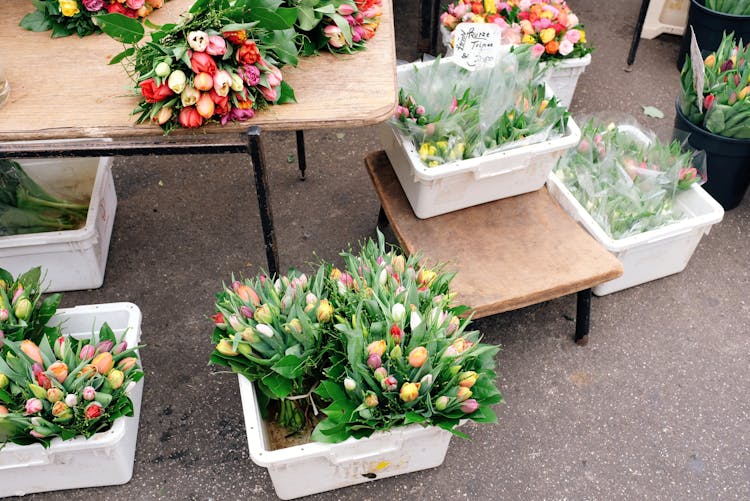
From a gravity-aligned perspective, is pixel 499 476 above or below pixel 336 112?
below

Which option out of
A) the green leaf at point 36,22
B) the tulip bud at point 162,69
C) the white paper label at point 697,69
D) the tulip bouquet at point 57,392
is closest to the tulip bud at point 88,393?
the tulip bouquet at point 57,392

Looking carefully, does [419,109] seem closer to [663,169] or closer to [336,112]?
[336,112]

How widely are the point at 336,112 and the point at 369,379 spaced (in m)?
0.59

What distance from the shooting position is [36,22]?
1.67 metres

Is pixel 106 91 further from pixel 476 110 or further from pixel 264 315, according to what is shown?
pixel 476 110

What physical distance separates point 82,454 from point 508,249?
1245 mm

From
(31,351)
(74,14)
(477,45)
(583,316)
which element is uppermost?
(74,14)

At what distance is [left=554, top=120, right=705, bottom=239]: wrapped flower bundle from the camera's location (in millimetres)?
2068

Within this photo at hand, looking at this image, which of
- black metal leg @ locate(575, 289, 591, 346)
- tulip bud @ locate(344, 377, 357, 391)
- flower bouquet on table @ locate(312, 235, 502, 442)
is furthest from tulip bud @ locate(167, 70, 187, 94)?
black metal leg @ locate(575, 289, 591, 346)

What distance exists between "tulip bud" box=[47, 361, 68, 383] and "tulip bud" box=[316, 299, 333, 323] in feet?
1.91

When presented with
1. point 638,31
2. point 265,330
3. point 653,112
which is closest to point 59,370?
point 265,330

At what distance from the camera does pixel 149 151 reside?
141 cm

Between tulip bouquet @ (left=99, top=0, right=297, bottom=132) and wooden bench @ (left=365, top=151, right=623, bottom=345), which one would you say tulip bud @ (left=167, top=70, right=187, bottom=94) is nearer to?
tulip bouquet @ (left=99, top=0, right=297, bottom=132)

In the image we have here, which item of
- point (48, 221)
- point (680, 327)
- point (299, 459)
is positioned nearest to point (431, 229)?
point (299, 459)
